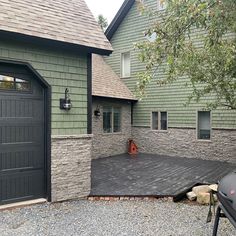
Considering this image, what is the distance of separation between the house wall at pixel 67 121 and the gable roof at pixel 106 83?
5.19 metres

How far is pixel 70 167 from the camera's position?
657cm

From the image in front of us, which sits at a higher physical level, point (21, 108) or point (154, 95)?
point (154, 95)

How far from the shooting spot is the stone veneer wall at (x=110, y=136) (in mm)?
12352

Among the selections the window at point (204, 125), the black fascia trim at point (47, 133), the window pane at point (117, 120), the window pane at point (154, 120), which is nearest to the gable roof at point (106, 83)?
the window pane at point (117, 120)

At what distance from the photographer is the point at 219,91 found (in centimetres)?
718

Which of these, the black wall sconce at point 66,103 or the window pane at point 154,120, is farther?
the window pane at point 154,120

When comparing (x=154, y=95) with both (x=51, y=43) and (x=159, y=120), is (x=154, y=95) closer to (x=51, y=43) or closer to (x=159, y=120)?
(x=159, y=120)

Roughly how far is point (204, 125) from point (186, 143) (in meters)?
1.12

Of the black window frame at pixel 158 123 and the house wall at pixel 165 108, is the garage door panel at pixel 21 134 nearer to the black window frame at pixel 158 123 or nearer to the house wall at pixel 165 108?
the house wall at pixel 165 108

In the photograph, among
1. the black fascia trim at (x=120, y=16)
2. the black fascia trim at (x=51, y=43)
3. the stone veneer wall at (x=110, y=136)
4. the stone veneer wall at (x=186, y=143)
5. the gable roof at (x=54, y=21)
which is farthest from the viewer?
the black fascia trim at (x=120, y=16)

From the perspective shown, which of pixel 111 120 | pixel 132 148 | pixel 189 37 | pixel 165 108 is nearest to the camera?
pixel 189 37

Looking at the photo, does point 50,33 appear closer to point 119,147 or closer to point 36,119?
point 36,119

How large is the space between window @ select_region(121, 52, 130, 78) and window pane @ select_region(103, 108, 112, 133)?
2.72m

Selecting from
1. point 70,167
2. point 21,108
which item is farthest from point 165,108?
point 21,108
